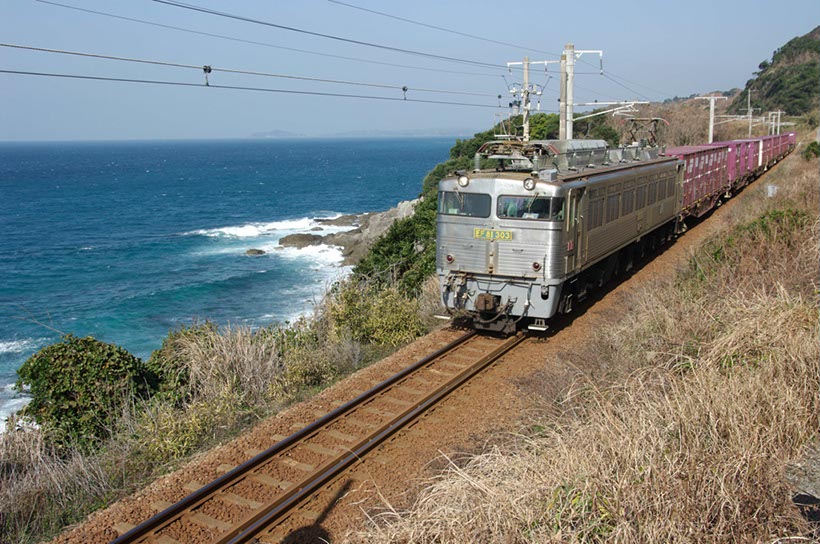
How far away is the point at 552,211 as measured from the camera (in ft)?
38.2

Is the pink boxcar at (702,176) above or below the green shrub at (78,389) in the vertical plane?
above

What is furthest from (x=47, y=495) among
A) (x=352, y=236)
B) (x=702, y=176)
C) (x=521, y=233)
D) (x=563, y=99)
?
(x=352, y=236)

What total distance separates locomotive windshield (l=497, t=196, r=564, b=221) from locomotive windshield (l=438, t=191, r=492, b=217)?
0.26 metres

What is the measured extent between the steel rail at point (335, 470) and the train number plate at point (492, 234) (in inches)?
85.0

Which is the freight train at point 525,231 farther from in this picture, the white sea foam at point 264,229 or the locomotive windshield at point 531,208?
the white sea foam at point 264,229

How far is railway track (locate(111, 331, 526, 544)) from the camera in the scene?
6848 millimetres

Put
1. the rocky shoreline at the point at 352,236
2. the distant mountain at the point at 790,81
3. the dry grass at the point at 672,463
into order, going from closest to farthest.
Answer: the dry grass at the point at 672,463
the rocky shoreline at the point at 352,236
the distant mountain at the point at 790,81

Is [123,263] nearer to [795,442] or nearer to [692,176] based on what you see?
[692,176]

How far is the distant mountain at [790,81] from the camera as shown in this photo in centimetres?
8794

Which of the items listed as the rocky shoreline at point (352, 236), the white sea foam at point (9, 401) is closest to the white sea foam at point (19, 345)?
the white sea foam at point (9, 401)

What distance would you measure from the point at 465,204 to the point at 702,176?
49.2 feet

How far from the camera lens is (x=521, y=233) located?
Result: 11.9 metres

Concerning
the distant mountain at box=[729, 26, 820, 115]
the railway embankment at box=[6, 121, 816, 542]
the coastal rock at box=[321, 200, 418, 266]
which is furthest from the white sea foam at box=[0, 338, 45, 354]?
the distant mountain at box=[729, 26, 820, 115]

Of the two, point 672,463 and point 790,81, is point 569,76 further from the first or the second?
point 790,81
